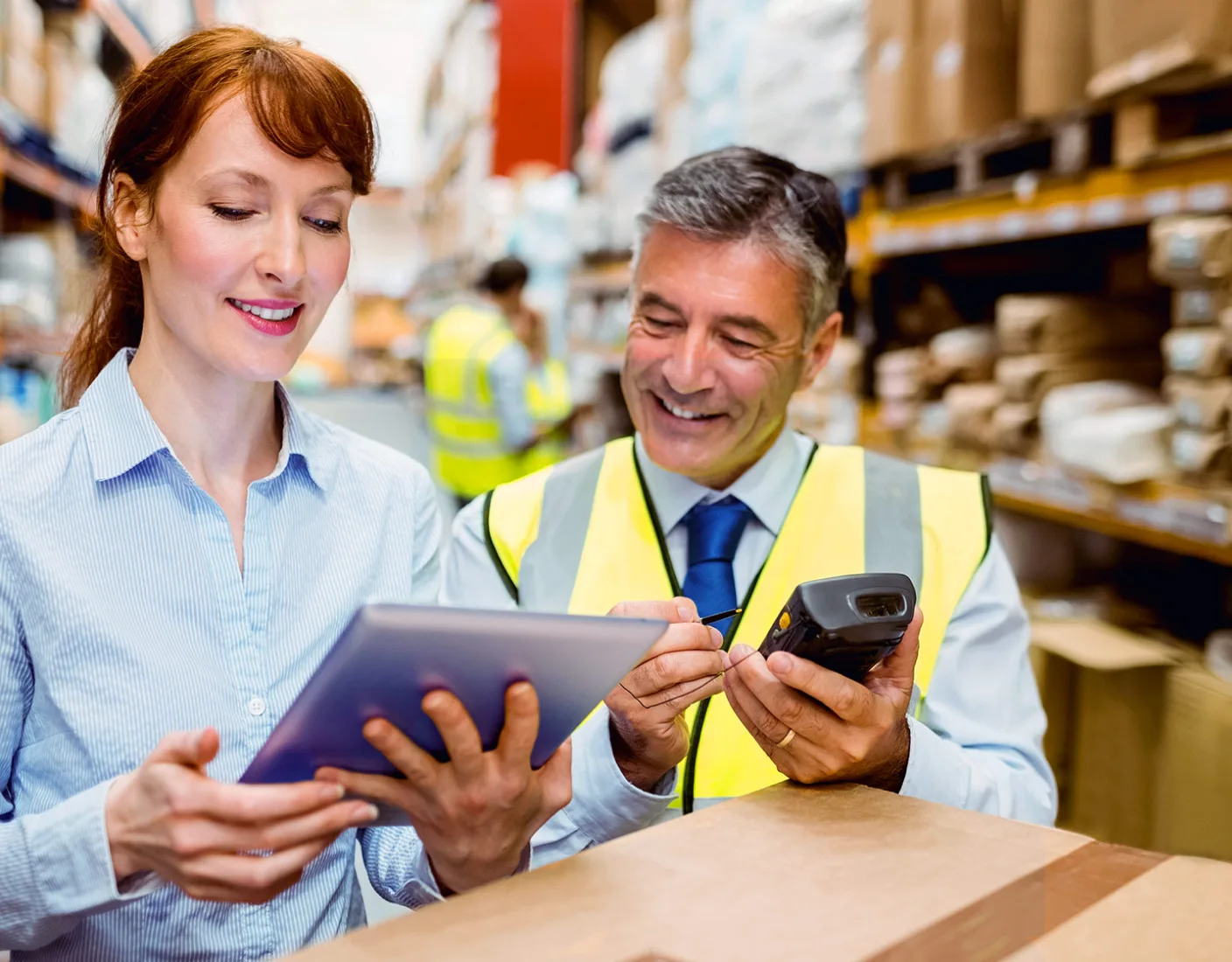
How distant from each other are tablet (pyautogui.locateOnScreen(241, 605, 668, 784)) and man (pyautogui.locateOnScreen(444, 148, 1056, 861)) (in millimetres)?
623

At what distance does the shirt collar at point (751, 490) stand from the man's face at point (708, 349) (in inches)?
1.5

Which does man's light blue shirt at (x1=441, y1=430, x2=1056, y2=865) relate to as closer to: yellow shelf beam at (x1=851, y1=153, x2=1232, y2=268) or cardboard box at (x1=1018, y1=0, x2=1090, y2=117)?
Answer: yellow shelf beam at (x1=851, y1=153, x2=1232, y2=268)

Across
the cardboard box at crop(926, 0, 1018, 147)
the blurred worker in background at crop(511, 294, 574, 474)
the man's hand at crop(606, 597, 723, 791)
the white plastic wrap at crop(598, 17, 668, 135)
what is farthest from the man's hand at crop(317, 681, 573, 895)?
the blurred worker in background at crop(511, 294, 574, 474)

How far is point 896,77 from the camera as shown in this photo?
10.7 ft

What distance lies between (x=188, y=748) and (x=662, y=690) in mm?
609

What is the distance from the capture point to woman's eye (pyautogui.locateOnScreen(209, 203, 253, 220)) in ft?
4.43

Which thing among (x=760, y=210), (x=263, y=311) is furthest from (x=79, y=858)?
(x=760, y=210)

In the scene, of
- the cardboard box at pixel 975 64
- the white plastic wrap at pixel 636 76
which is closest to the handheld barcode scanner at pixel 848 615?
the cardboard box at pixel 975 64

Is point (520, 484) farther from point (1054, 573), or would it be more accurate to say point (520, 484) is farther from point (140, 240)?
point (1054, 573)

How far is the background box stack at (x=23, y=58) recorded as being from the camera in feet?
13.1

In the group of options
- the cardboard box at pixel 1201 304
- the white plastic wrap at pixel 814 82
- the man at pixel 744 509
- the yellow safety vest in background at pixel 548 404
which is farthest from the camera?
the yellow safety vest in background at pixel 548 404

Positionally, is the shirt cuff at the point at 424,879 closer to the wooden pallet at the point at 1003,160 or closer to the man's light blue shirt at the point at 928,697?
the man's light blue shirt at the point at 928,697

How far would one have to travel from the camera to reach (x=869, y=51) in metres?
3.42

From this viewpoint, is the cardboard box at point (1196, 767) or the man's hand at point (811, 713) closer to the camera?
the man's hand at point (811, 713)
